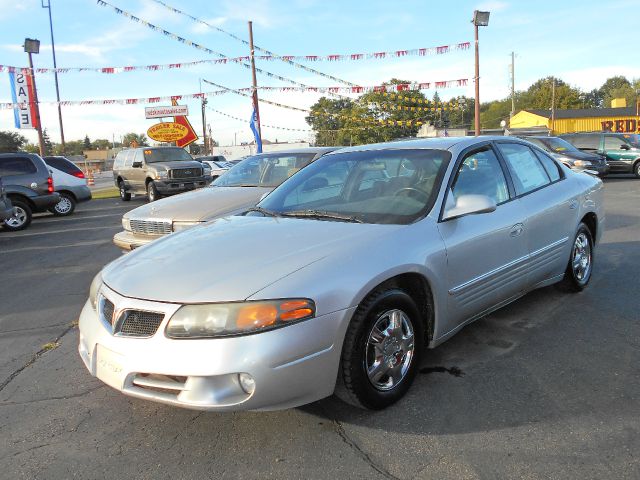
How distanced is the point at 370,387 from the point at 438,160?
1.71m

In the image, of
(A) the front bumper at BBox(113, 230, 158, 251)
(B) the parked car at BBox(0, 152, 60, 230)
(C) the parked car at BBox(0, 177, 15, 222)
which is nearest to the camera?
(A) the front bumper at BBox(113, 230, 158, 251)

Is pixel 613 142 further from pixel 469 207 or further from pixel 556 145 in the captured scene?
pixel 469 207

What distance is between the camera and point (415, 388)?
10.3ft

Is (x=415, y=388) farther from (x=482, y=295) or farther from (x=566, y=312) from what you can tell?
(x=566, y=312)

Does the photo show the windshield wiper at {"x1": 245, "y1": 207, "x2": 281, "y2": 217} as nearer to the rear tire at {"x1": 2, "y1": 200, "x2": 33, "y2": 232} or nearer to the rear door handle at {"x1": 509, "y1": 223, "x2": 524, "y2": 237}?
the rear door handle at {"x1": 509, "y1": 223, "x2": 524, "y2": 237}

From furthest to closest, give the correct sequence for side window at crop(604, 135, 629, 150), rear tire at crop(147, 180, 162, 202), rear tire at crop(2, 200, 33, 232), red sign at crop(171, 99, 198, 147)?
1. red sign at crop(171, 99, 198, 147)
2. side window at crop(604, 135, 629, 150)
3. rear tire at crop(147, 180, 162, 202)
4. rear tire at crop(2, 200, 33, 232)

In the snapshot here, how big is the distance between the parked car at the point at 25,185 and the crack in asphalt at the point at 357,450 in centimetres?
1166

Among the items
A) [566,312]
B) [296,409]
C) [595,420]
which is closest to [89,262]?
[296,409]

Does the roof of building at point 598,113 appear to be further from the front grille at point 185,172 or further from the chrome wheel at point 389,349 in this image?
the chrome wheel at point 389,349

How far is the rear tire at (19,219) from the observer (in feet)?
39.1

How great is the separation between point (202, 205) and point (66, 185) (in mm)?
10098

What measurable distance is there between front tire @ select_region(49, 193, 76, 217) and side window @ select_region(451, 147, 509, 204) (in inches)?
537

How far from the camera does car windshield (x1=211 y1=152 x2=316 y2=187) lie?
23.8 ft

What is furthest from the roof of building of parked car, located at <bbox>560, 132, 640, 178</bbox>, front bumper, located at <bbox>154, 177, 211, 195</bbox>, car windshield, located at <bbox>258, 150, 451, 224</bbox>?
car windshield, located at <bbox>258, 150, 451, 224</bbox>
